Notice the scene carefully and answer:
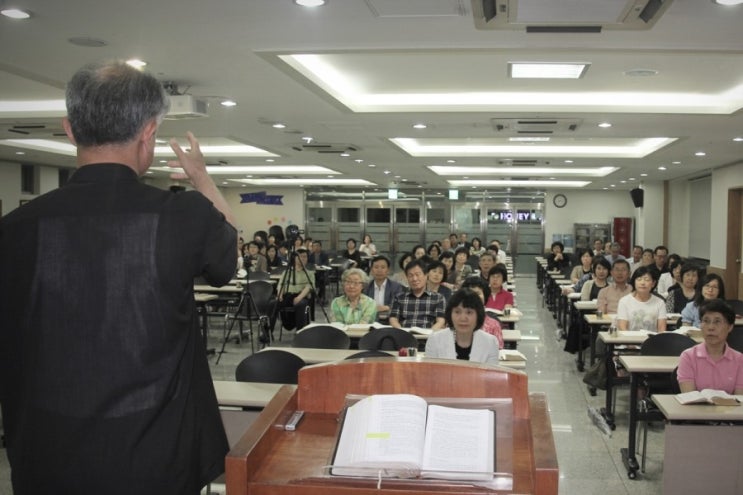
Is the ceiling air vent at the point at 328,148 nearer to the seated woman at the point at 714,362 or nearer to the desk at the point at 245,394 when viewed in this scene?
the desk at the point at 245,394

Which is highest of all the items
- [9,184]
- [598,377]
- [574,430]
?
[9,184]

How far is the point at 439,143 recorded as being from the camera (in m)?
12.6

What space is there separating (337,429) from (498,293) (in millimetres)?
7055

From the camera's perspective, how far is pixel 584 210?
23.2 metres

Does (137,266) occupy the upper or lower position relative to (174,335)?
upper

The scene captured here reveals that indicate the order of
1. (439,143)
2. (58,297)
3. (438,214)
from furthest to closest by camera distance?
(438,214), (439,143), (58,297)

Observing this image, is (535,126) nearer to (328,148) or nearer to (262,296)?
(328,148)

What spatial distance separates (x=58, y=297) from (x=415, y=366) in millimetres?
790

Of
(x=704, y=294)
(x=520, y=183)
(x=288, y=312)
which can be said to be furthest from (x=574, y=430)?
(x=520, y=183)

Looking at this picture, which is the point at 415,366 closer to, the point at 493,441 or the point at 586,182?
the point at 493,441

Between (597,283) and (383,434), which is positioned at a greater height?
(383,434)

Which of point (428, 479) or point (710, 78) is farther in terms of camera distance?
point (710, 78)

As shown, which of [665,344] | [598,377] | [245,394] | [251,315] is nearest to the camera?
[245,394]

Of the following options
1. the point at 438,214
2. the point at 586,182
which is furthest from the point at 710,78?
the point at 438,214
